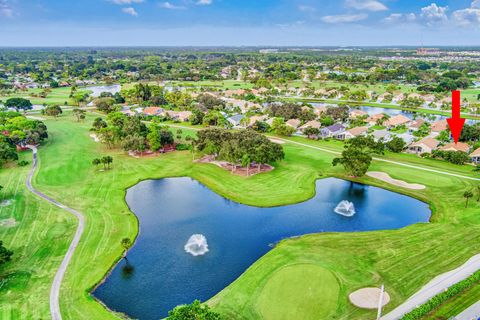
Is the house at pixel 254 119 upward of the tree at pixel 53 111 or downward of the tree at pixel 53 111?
downward

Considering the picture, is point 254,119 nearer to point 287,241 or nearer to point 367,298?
point 287,241

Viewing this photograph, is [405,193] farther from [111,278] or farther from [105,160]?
[105,160]

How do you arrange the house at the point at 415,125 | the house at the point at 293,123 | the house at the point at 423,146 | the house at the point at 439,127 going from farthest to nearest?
the house at the point at 293,123
the house at the point at 415,125
the house at the point at 439,127
the house at the point at 423,146

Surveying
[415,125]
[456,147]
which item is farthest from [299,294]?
[415,125]

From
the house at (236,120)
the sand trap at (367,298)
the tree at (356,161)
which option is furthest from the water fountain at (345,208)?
the house at (236,120)

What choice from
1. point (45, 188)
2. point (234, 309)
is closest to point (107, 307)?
point (234, 309)

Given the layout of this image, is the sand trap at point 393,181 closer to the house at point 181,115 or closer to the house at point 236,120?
the house at point 236,120
